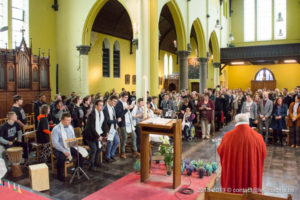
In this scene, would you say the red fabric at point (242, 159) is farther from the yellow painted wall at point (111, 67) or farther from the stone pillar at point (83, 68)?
the yellow painted wall at point (111, 67)

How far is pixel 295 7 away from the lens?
23062 millimetres

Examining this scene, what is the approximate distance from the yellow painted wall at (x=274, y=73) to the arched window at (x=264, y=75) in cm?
27

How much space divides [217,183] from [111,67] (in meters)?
13.1

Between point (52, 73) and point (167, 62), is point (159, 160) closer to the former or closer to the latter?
point (52, 73)

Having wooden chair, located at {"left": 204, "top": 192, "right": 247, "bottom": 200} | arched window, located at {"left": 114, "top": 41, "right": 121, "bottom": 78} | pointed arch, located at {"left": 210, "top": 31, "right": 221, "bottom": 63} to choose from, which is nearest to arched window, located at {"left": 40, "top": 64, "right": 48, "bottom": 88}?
arched window, located at {"left": 114, "top": 41, "right": 121, "bottom": 78}

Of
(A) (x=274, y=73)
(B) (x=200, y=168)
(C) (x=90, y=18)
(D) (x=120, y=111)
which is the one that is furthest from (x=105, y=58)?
(A) (x=274, y=73)

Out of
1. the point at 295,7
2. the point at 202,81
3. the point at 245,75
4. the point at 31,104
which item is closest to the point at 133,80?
the point at 202,81

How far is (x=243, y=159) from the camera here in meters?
3.70

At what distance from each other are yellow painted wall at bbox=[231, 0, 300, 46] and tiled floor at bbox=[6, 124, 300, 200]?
19162 millimetres

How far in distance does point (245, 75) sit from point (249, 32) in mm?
4098

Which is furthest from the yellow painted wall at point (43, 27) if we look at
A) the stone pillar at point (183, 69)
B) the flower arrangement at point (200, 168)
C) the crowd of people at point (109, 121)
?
the flower arrangement at point (200, 168)

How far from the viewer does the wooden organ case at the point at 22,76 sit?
10.4 meters

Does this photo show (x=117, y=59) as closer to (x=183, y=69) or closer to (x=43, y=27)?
(x=183, y=69)

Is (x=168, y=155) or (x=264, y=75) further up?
(x=264, y=75)
